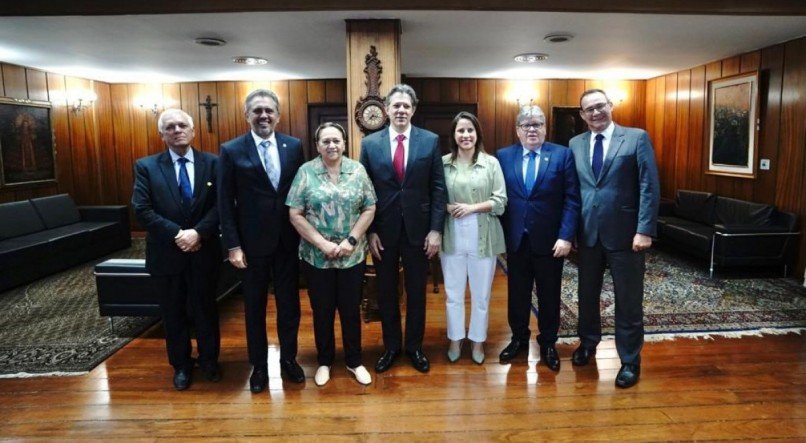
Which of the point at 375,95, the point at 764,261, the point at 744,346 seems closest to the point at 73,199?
the point at 375,95

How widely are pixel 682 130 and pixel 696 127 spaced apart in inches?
12.9

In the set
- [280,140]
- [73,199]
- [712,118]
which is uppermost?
[712,118]

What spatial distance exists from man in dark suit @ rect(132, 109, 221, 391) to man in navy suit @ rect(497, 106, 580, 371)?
1.68m

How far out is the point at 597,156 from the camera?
278 cm

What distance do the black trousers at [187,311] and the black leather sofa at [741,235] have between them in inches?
189

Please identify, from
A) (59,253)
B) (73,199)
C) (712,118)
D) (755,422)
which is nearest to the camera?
(755,422)

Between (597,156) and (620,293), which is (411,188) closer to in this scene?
(597,156)

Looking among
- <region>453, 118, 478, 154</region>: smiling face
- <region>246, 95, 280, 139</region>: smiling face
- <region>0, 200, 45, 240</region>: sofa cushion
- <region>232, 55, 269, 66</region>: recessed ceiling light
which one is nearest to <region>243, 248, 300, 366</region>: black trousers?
<region>246, 95, 280, 139</region>: smiling face

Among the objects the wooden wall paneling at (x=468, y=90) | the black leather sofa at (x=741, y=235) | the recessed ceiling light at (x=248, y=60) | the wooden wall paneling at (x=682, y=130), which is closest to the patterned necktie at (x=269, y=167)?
the recessed ceiling light at (x=248, y=60)

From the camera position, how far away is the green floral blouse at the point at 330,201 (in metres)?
2.62

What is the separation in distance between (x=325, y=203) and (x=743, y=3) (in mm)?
3919

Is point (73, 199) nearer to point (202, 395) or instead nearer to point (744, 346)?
point (202, 395)

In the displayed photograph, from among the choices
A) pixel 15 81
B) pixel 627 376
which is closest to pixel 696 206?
pixel 627 376

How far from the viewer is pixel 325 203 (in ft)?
8.64
